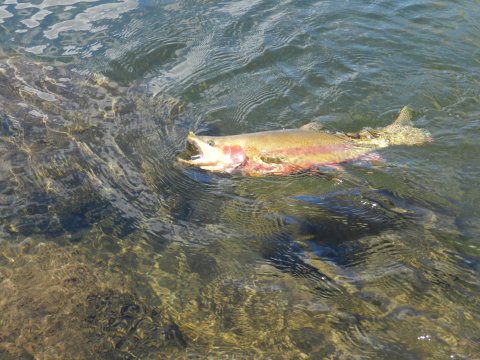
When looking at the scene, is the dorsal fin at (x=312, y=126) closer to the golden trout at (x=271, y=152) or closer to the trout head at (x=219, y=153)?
the golden trout at (x=271, y=152)

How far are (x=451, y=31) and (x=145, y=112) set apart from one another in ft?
17.1

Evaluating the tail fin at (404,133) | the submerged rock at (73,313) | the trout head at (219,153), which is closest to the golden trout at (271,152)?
the trout head at (219,153)

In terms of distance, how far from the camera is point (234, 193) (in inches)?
212

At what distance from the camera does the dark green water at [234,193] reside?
3.84 meters

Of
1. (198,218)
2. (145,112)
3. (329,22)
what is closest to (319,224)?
(198,218)

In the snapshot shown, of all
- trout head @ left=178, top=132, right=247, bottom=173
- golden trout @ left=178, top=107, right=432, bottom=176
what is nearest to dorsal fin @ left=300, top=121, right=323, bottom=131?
golden trout @ left=178, top=107, right=432, bottom=176

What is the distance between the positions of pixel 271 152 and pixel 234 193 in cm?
58

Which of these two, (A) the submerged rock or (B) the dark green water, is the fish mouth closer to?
(B) the dark green water

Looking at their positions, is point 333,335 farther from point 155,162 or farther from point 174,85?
point 174,85

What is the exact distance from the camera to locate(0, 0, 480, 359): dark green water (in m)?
3.84

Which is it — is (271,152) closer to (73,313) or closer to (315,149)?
(315,149)

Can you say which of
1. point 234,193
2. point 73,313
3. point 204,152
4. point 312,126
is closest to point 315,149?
point 312,126

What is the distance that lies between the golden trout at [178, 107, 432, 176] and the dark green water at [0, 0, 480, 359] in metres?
0.16

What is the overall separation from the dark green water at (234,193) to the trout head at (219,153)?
0.70ft
